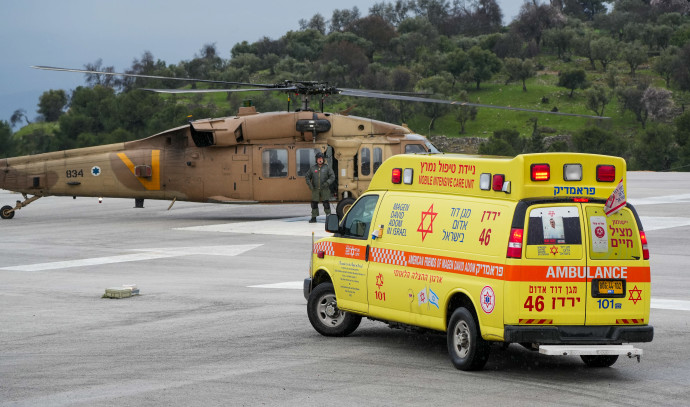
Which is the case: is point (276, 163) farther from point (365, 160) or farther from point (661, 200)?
point (661, 200)

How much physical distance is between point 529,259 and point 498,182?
35.8 inches

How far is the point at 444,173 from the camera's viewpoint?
444 inches

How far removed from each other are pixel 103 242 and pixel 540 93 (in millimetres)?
90040

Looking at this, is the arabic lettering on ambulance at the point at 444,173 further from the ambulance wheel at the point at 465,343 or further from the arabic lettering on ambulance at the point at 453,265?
the ambulance wheel at the point at 465,343

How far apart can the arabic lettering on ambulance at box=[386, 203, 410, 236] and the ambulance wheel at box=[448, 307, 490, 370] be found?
1352 mm

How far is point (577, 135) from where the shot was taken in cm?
8362

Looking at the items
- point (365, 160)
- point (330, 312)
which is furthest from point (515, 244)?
point (365, 160)

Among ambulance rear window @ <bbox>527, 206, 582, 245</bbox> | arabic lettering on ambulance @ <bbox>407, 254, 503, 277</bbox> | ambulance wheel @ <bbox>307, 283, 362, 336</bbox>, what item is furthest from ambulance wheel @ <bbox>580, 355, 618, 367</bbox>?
ambulance wheel @ <bbox>307, 283, 362, 336</bbox>

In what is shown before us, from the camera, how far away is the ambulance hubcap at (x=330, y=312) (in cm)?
1270

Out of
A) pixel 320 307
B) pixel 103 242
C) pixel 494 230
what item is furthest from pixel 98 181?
pixel 494 230

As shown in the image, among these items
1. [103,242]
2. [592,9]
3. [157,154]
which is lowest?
[103,242]

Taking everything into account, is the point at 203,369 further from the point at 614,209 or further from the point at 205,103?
the point at 205,103

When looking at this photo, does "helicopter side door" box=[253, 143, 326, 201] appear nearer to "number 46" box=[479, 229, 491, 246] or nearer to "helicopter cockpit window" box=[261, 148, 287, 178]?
"helicopter cockpit window" box=[261, 148, 287, 178]

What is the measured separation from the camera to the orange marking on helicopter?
94.4ft
